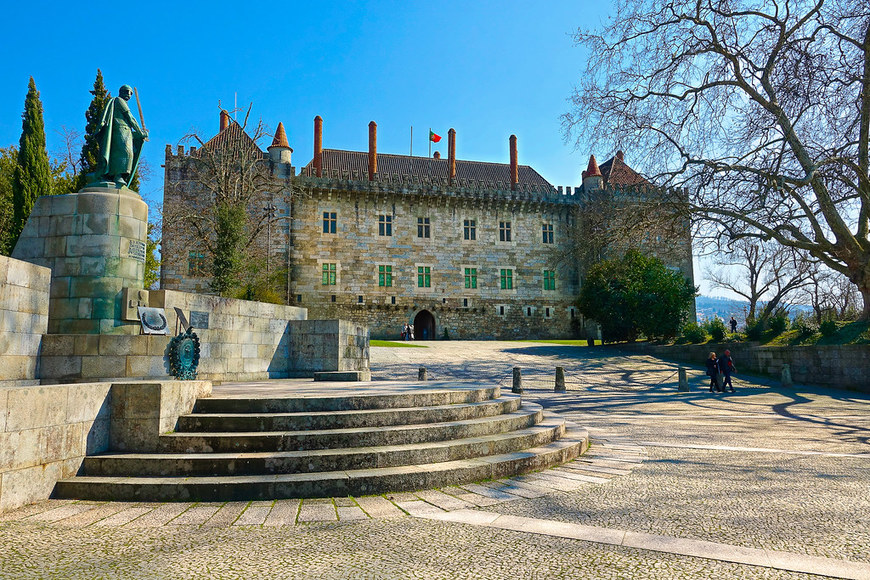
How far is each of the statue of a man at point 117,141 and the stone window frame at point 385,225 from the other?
30.0 m

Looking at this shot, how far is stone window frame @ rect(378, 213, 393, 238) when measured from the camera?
40.1 metres

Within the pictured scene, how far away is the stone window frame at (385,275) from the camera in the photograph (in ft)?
129

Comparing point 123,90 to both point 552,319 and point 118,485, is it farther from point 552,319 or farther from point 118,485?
point 552,319

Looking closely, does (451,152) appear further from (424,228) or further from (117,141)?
(117,141)

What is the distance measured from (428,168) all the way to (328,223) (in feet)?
39.0

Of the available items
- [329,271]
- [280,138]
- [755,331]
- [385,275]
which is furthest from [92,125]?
[755,331]

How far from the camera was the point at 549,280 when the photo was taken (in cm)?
4281

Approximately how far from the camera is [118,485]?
16.8 ft

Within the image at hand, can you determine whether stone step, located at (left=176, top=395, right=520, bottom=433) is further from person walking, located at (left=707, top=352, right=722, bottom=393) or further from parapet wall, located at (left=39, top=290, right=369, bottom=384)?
person walking, located at (left=707, top=352, right=722, bottom=393)

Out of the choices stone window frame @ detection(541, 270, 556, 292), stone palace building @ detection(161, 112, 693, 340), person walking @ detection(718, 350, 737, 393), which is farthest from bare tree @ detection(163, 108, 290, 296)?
person walking @ detection(718, 350, 737, 393)

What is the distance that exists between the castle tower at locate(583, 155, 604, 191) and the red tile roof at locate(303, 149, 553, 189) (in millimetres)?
3013

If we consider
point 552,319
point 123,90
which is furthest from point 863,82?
point 552,319

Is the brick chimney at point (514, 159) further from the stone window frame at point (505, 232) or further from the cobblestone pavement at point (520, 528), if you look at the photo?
the cobblestone pavement at point (520, 528)

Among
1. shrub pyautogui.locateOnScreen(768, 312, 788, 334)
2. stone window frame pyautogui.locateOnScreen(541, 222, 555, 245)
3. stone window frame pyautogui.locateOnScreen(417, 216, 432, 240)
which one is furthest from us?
stone window frame pyautogui.locateOnScreen(541, 222, 555, 245)
